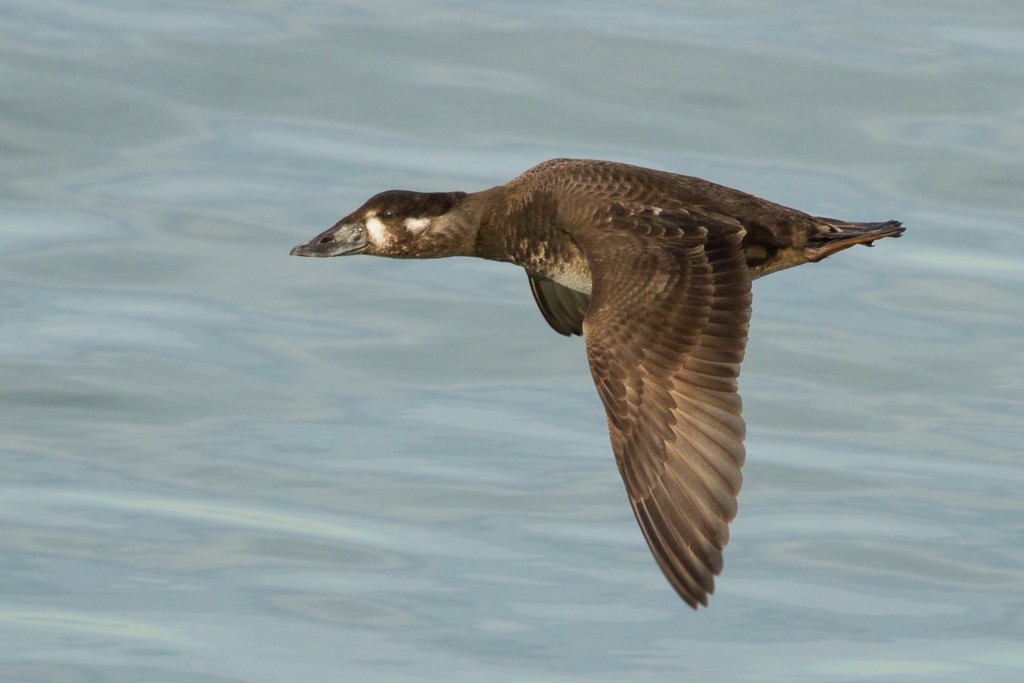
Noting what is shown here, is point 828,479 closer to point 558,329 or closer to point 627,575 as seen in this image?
point 627,575

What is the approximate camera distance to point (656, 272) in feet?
25.9

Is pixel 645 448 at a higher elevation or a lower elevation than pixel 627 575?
higher

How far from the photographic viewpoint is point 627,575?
39.9 ft

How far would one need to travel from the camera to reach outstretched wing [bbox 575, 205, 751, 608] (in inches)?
289

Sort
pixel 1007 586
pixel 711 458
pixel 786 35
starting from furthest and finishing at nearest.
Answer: pixel 786 35
pixel 1007 586
pixel 711 458

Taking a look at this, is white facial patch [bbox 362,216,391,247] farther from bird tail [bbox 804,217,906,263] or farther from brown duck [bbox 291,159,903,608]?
bird tail [bbox 804,217,906,263]

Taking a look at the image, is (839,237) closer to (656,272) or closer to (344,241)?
(656,272)

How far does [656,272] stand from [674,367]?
400mm

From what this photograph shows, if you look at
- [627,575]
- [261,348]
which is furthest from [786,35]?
[627,575]

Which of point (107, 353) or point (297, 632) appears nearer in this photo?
point (297, 632)

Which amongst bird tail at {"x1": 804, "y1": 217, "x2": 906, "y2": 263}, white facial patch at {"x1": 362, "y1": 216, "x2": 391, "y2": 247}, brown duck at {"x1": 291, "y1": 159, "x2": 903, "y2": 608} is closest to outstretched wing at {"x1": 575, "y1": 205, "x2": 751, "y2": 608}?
brown duck at {"x1": 291, "y1": 159, "x2": 903, "y2": 608}

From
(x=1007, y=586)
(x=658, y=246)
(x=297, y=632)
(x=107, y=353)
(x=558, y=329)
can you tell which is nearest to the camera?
(x=658, y=246)

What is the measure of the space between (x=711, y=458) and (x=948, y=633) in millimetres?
4958

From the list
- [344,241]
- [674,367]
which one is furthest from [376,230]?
[674,367]
